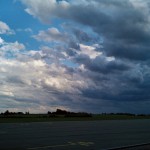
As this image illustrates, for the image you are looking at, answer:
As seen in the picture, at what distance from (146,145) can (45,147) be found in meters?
5.54

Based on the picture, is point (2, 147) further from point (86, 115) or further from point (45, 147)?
point (86, 115)

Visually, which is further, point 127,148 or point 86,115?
point 86,115

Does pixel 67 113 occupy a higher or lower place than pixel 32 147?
higher

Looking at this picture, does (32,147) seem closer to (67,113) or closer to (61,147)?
(61,147)

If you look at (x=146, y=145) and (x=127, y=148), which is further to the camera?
(x=146, y=145)

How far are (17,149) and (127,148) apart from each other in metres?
5.65

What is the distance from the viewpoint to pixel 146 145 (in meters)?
20.6

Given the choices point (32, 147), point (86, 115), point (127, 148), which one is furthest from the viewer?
point (86, 115)

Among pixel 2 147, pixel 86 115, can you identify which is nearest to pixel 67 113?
pixel 86 115

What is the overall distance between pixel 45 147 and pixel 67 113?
94.7 m

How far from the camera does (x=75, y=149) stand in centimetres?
1972

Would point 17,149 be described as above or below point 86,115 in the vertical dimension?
below

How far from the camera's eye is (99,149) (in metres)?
19.1

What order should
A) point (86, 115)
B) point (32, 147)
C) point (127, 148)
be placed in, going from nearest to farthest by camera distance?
point (127, 148), point (32, 147), point (86, 115)
